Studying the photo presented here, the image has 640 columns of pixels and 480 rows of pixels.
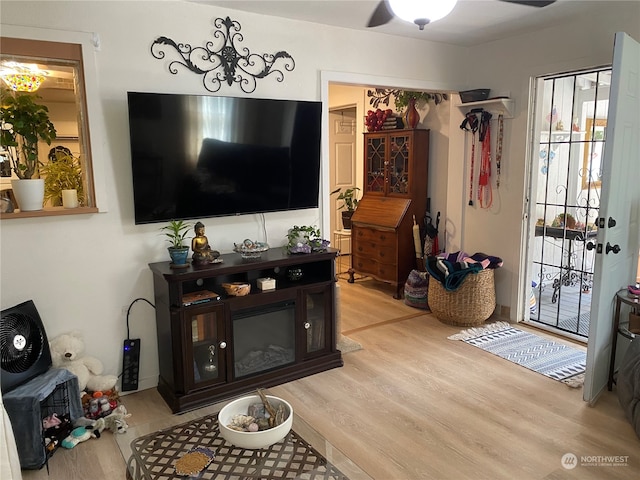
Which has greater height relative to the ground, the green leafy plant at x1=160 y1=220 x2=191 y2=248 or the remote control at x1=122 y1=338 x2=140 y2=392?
the green leafy plant at x1=160 y1=220 x2=191 y2=248

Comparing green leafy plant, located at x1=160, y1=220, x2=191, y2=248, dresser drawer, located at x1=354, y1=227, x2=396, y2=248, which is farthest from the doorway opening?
green leafy plant, located at x1=160, y1=220, x2=191, y2=248

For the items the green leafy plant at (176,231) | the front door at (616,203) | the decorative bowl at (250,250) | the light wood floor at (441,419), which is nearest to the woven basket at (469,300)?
the light wood floor at (441,419)

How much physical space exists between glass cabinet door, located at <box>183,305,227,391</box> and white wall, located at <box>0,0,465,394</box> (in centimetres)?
42

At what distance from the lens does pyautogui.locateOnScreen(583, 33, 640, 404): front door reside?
2.49 m

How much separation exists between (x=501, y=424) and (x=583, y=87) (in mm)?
3760

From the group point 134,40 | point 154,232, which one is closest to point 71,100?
point 134,40

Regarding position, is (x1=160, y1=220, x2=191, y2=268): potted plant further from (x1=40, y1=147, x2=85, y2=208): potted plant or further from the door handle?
the door handle

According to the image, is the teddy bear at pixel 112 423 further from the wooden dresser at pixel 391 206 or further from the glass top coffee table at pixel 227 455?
the wooden dresser at pixel 391 206

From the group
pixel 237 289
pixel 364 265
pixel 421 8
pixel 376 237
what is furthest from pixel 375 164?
pixel 421 8

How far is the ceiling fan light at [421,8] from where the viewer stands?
1.82 m

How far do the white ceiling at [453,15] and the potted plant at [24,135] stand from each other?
115 cm

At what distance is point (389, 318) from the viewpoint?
14.2 feet

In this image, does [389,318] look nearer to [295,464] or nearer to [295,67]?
[295,67]

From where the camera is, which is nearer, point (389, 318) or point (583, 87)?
point (389, 318)
